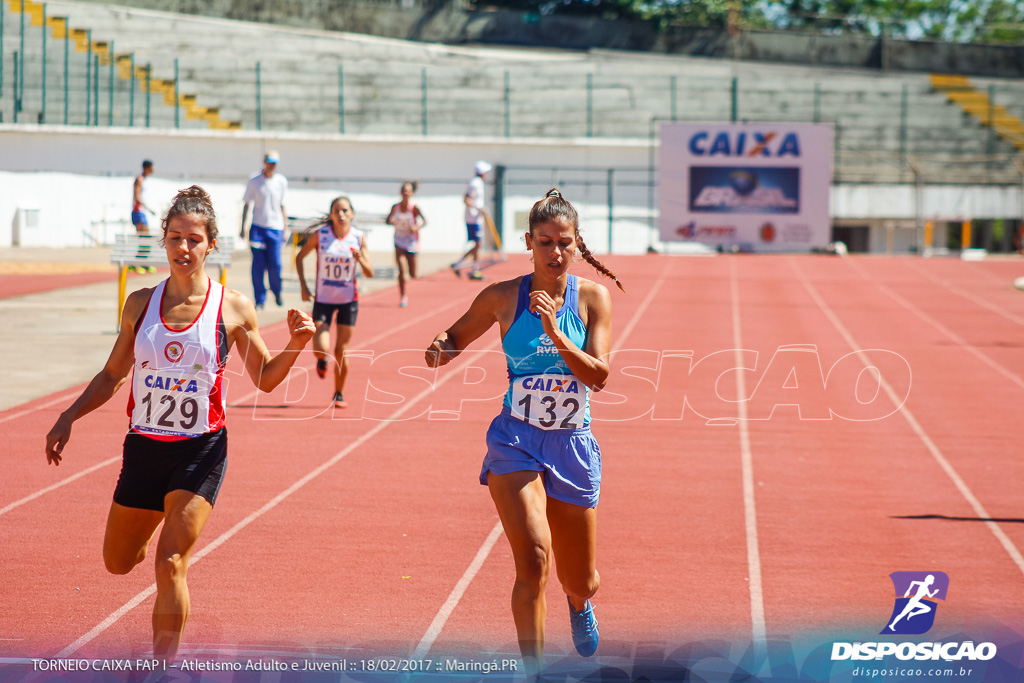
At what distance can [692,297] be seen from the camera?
21.1 metres

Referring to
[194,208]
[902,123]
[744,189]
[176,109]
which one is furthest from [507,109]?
[194,208]

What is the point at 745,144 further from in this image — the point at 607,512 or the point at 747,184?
the point at 607,512

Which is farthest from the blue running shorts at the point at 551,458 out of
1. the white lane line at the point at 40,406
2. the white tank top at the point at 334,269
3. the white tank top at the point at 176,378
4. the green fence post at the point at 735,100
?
the green fence post at the point at 735,100

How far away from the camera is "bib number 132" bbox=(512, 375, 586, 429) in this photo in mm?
4355

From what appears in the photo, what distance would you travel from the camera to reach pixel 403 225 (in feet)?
59.9

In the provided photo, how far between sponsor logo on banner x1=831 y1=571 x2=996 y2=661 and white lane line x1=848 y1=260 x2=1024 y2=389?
708cm

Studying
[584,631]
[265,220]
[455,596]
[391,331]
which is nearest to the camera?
[584,631]

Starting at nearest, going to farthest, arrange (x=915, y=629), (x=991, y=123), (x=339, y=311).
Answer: (x=915, y=629) → (x=339, y=311) → (x=991, y=123)

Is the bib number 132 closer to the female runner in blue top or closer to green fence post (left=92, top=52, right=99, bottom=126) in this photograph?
the female runner in blue top

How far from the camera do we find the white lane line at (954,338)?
1305 cm

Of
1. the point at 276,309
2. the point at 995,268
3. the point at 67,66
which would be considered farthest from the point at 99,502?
the point at 67,66

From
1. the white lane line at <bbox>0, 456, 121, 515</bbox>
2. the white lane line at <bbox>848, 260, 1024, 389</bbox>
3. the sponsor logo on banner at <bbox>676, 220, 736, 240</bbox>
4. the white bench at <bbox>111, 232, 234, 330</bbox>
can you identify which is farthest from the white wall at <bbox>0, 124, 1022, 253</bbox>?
the white lane line at <bbox>0, 456, 121, 515</bbox>

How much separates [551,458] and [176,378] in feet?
4.47

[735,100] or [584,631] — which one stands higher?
[735,100]
